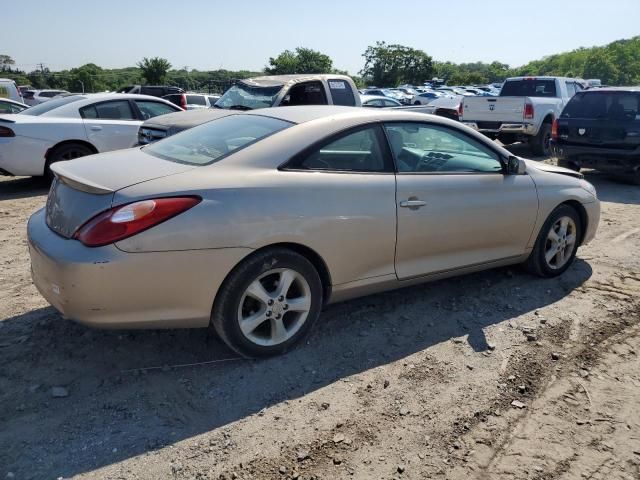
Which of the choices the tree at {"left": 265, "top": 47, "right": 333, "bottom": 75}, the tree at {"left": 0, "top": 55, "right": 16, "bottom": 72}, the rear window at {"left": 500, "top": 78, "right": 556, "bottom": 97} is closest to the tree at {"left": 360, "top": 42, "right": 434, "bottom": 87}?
the tree at {"left": 265, "top": 47, "right": 333, "bottom": 75}

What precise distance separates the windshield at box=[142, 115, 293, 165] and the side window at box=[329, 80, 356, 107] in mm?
5112

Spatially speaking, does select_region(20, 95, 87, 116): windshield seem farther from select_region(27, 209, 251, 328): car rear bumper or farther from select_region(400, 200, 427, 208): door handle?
select_region(400, 200, 427, 208): door handle

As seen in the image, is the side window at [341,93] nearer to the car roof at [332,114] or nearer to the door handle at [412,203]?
the car roof at [332,114]

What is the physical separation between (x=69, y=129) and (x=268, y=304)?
21.6ft

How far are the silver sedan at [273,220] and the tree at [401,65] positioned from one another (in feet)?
289

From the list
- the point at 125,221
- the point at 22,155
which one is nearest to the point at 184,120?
the point at 22,155

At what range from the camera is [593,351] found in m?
3.68

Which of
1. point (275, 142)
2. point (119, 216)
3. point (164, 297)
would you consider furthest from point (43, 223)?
point (275, 142)

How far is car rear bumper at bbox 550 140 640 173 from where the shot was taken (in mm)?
9148

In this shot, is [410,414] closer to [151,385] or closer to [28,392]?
[151,385]

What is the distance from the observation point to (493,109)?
12.6m

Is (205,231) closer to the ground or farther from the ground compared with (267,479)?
farther from the ground

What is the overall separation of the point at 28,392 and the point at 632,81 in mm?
96782

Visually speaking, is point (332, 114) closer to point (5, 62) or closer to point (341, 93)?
point (341, 93)
